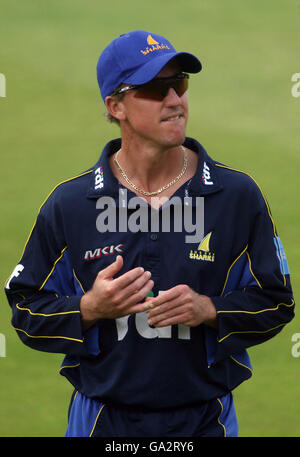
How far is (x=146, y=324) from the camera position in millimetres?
4043

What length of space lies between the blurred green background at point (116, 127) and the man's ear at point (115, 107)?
250 cm

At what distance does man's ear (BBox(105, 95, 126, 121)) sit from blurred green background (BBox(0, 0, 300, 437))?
8.19 feet

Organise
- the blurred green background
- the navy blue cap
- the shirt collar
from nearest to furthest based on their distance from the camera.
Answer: the navy blue cap
the shirt collar
the blurred green background

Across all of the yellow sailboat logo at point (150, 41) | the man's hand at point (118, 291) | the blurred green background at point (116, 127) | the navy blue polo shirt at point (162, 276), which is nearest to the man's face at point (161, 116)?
the yellow sailboat logo at point (150, 41)

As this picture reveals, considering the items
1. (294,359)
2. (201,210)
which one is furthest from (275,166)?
(201,210)

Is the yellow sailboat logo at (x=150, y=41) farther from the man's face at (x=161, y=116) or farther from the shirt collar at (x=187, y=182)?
the shirt collar at (x=187, y=182)

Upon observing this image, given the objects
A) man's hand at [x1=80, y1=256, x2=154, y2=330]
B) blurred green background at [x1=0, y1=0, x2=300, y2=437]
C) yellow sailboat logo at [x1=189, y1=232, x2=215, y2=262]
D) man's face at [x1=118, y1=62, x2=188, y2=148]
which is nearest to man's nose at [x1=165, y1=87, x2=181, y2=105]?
man's face at [x1=118, y1=62, x2=188, y2=148]

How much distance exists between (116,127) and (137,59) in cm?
663

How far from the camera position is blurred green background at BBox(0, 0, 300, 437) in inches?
257

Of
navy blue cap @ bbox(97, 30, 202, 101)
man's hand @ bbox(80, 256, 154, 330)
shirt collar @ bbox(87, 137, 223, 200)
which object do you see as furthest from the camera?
shirt collar @ bbox(87, 137, 223, 200)

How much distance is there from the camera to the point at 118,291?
3.84 m

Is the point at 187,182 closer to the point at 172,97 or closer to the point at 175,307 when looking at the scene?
the point at 172,97

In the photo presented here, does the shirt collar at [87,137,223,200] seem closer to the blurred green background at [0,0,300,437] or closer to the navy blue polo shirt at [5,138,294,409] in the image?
the navy blue polo shirt at [5,138,294,409]

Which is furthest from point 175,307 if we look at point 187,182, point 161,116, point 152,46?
point 152,46
